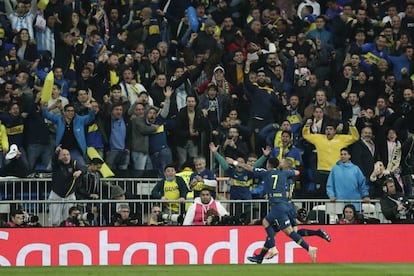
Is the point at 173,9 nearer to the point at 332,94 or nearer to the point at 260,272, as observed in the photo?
the point at 332,94

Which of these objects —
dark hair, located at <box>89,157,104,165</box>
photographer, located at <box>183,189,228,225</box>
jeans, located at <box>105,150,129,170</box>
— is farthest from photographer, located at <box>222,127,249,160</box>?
dark hair, located at <box>89,157,104,165</box>

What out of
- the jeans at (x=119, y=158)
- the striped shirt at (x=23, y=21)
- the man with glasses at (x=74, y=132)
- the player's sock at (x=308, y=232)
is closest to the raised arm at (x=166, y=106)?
the jeans at (x=119, y=158)

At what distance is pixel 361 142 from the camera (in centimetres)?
2602

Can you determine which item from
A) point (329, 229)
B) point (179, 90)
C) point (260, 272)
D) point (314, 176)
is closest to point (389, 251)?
point (329, 229)

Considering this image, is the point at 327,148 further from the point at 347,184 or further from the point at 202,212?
the point at 202,212

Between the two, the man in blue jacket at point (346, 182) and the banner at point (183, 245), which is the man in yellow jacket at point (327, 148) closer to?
the man in blue jacket at point (346, 182)

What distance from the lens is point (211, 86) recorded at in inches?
1050

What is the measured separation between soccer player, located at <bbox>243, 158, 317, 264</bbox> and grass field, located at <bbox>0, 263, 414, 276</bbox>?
34cm

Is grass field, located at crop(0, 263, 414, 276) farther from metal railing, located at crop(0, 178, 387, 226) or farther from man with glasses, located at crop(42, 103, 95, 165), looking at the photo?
man with glasses, located at crop(42, 103, 95, 165)

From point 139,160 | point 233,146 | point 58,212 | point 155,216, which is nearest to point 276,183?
point 155,216

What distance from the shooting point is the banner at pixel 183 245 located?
22.6 meters

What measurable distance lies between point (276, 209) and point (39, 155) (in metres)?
5.90

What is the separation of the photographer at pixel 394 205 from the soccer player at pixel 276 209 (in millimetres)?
2156

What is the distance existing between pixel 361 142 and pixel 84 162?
552 cm
